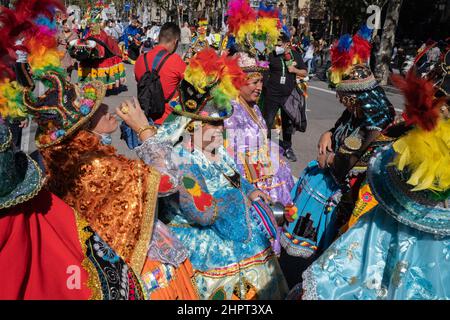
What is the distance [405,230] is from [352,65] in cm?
164

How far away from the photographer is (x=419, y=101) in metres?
1.59

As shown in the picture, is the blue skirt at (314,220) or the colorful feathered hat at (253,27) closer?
the blue skirt at (314,220)

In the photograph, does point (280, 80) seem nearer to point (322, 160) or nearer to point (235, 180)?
point (322, 160)

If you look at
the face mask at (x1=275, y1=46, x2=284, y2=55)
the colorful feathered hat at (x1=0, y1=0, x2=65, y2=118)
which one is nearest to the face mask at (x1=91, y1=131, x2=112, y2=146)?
the colorful feathered hat at (x1=0, y1=0, x2=65, y2=118)

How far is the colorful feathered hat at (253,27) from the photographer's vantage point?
4.96 meters

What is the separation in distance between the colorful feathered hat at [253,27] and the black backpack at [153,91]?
1.01 metres

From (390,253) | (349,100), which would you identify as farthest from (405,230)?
(349,100)

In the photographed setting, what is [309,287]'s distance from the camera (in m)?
1.88

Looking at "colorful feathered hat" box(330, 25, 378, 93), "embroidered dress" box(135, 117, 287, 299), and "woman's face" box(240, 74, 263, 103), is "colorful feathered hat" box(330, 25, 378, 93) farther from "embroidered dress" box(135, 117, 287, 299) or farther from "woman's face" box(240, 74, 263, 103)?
"embroidered dress" box(135, 117, 287, 299)

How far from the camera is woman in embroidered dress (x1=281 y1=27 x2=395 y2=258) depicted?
2.95m

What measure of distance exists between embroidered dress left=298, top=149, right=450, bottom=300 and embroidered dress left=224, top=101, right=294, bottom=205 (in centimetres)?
183

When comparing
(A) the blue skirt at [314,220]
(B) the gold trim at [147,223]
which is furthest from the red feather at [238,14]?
(B) the gold trim at [147,223]

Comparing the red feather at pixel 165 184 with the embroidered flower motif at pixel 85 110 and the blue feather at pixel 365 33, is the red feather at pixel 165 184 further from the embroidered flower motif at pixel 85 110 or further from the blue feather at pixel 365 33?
the blue feather at pixel 365 33

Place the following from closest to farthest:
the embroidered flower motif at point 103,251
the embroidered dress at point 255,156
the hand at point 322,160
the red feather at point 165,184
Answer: the embroidered flower motif at point 103,251 < the red feather at point 165,184 < the hand at point 322,160 < the embroidered dress at point 255,156
